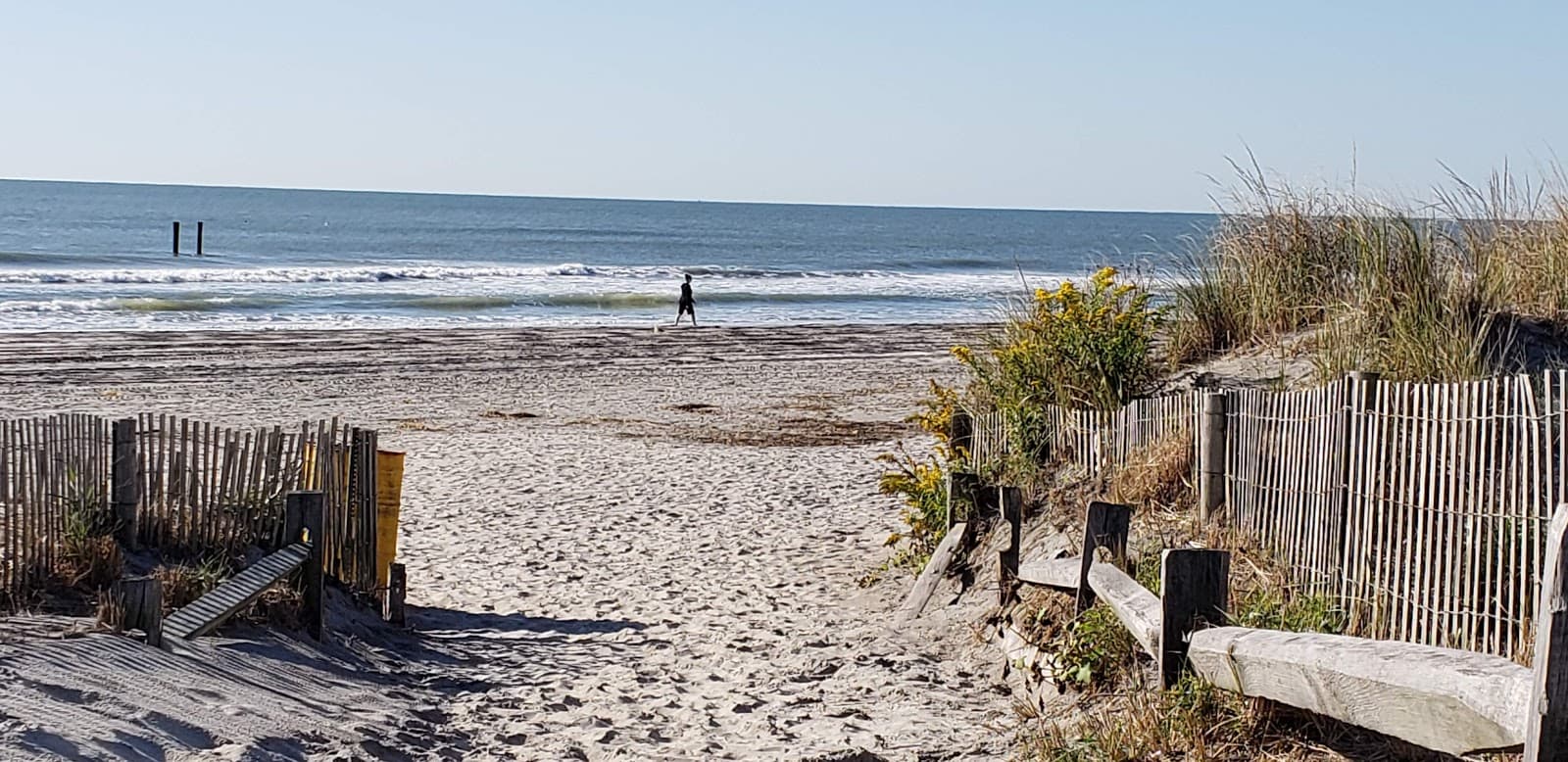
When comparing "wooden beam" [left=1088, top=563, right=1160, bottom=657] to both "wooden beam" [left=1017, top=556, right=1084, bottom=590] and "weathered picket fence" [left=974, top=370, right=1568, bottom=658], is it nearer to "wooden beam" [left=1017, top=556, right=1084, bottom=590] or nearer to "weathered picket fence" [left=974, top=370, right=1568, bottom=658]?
"wooden beam" [left=1017, top=556, right=1084, bottom=590]

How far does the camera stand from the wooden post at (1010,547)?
336 inches

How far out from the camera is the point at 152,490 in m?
7.60

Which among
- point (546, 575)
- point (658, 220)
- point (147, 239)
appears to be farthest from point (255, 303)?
point (658, 220)

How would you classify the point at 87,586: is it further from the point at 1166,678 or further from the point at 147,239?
the point at 147,239

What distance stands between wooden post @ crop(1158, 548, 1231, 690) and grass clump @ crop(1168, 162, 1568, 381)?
3.52m

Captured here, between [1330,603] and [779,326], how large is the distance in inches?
1219

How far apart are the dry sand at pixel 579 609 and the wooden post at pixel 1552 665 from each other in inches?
130

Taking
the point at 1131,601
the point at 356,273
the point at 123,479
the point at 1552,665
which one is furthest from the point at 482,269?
the point at 1552,665

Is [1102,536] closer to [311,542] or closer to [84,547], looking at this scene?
[311,542]

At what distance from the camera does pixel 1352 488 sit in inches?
238

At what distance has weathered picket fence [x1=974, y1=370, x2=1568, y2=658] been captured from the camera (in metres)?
4.85

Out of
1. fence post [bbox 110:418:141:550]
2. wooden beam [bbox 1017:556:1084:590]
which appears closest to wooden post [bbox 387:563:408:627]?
fence post [bbox 110:418:141:550]

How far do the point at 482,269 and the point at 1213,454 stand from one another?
53.6 m

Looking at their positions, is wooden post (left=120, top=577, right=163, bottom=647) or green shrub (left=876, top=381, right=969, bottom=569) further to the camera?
green shrub (left=876, top=381, right=969, bottom=569)
